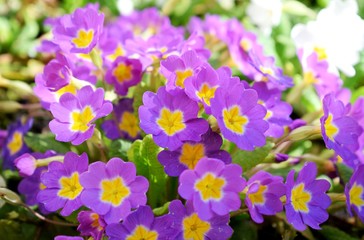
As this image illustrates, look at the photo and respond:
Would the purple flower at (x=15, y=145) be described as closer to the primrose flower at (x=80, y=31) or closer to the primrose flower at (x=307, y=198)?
the primrose flower at (x=80, y=31)

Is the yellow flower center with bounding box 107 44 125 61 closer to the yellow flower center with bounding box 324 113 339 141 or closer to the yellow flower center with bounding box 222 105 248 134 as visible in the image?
the yellow flower center with bounding box 222 105 248 134

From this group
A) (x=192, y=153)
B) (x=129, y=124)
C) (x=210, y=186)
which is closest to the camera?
(x=210, y=186)

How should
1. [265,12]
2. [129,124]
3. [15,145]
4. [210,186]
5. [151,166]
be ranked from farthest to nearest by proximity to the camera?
[265,12] < [15,145] < [129,124] < [151,166] < [210,186]

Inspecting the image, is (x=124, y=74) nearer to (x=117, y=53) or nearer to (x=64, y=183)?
(x=117, y=53)

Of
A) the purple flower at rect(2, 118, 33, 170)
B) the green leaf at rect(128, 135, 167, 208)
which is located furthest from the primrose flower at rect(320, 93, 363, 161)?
the purple flower at rect(2, 118, 33, 170)

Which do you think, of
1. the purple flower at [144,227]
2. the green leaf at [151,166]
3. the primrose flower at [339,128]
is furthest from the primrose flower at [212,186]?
the primrose flower at [339,128]

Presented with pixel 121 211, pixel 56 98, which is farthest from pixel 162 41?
pixel 121 211

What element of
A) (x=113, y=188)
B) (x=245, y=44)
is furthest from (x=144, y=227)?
(x=245, y=44)
